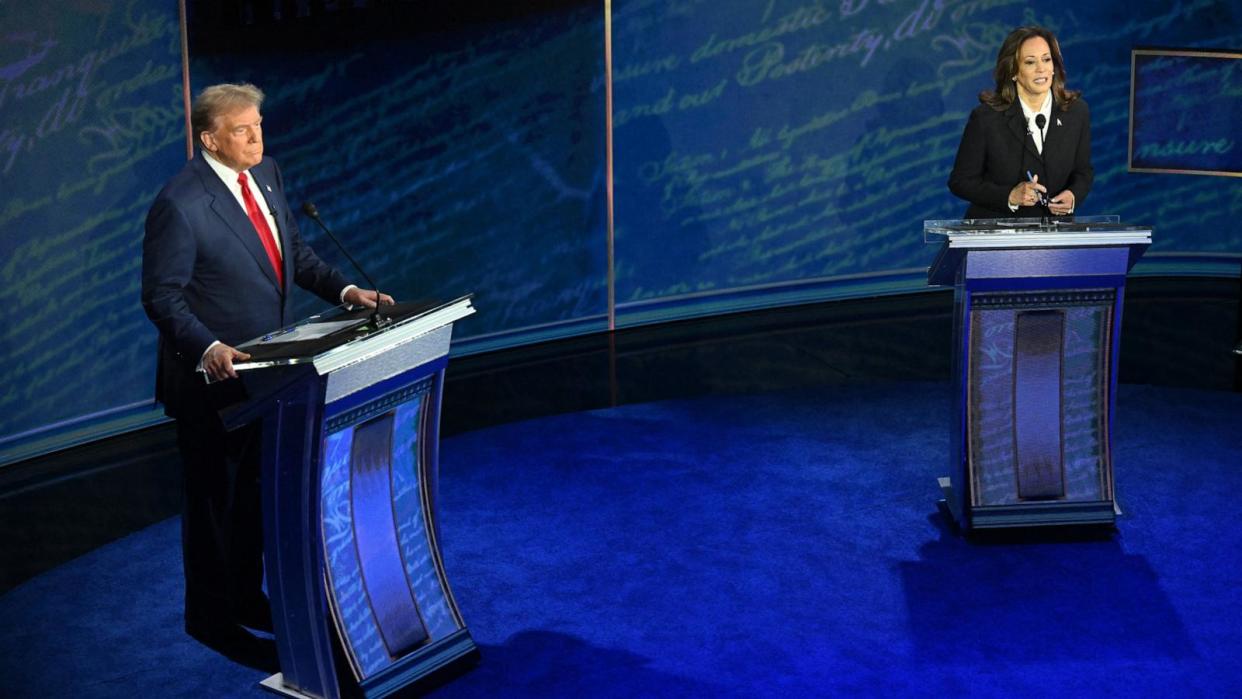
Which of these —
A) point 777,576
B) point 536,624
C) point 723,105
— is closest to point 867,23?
point 723,105

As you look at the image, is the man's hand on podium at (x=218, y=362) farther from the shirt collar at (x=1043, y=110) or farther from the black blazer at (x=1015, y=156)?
the shirt collar at (x=1043, y=110)

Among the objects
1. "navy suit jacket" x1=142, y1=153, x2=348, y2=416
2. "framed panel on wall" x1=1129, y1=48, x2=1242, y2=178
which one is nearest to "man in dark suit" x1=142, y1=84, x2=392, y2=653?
"navy suit jacket" x1=142, y1=153, x2=348, y2=416

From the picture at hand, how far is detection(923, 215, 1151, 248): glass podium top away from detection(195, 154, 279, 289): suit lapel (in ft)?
6.05

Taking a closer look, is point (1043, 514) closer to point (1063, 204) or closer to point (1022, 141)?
point (1063, 204)

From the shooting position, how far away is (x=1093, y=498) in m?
4.40

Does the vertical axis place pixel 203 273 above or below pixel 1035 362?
above

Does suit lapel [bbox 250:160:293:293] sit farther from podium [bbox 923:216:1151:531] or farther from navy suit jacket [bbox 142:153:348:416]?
podium [bbox 923:216:1151:531]

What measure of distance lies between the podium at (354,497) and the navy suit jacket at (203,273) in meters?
0.24

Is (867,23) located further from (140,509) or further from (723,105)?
(140,509)

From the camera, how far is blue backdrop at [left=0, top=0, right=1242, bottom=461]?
539cm

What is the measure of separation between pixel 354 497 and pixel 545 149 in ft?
13.1

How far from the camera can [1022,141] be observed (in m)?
4.60

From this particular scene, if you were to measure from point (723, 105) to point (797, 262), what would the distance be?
985 mm

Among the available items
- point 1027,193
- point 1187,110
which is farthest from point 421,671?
point 1187,110
